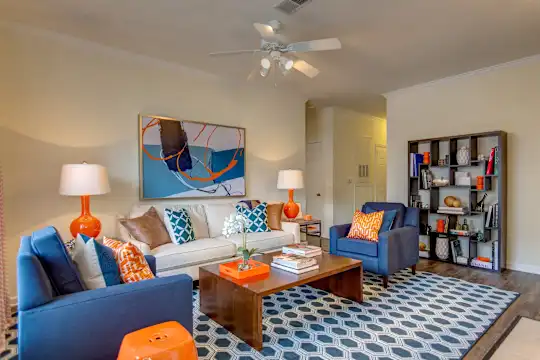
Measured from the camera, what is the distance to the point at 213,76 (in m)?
4.36

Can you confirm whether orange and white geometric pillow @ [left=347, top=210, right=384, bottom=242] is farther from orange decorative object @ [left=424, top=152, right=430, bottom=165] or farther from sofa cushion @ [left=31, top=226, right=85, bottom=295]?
sofa cushion @ [left=31, top=226, right=85, bottom=295]

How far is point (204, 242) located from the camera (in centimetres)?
348

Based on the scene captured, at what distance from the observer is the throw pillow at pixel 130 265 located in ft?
6.16

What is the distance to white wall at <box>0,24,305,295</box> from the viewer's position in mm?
2939

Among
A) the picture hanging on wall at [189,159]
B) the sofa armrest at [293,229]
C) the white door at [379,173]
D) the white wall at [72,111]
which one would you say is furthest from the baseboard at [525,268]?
the white wall at [72,111]

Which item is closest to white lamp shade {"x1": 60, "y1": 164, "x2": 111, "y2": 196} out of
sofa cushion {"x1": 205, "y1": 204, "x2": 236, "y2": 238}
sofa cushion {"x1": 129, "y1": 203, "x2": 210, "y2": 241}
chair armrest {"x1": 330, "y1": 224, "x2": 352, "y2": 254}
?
sofa cushion {"x1": 129, "y1": 203, "x2": 210, "y2": 241}

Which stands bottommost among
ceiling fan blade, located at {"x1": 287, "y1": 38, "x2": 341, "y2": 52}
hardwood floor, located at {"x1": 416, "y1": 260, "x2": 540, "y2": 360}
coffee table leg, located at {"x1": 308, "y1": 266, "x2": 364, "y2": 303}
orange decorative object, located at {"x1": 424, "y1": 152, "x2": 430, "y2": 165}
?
hardwood floor, located at {"x1": 416, "y1": 260, "x2": 540, "y2": 360}

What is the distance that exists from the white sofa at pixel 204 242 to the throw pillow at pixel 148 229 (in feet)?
0.20

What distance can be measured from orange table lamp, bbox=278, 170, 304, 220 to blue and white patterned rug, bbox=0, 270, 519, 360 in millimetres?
1560

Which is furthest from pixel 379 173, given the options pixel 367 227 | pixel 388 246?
pixel 388 246

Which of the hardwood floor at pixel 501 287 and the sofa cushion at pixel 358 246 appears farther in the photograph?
the sofa cushion at pixel 358 246

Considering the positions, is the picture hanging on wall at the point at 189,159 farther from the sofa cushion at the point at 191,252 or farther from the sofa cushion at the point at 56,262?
the sofa cushion at the point at 56,262

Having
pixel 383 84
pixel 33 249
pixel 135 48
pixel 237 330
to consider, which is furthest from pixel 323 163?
pixel 33 249

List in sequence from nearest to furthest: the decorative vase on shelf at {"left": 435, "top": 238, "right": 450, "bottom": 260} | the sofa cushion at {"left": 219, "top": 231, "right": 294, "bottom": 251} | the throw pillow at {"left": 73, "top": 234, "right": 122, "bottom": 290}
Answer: the throw pillow at {"left": 73, "top": 234, "right": 122, "bottom": 290}
the sofa cushion at {"left": 219, "top": 231, "right": 294, "bottom": 251}
the decorative vase on shelf at {"left": 435, "top": 238, "right": 450, "bottom": 260}
